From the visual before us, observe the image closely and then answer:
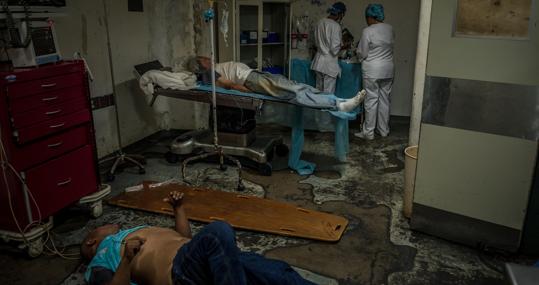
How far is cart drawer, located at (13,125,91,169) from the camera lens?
2.55 metres

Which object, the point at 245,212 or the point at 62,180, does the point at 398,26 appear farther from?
the point at 62,180

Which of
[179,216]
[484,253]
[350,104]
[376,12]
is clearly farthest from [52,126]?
[376,12]

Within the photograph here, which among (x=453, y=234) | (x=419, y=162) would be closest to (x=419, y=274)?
(x=453, y=234)

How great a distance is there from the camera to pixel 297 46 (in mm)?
6070

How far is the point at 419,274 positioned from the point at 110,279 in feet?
5.62

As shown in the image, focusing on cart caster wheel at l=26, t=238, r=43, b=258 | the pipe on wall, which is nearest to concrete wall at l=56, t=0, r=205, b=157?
cart caster wheel at l=26, t=238, r=43, b=258

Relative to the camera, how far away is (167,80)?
396cm

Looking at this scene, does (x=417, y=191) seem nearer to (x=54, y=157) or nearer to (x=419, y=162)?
(x=419, y=162)

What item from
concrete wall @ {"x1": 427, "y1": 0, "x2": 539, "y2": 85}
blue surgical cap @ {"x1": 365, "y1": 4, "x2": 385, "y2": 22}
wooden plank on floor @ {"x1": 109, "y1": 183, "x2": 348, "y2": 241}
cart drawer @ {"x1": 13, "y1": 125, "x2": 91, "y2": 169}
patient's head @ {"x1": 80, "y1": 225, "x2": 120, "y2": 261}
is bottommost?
wooden plank on floor @ {"x1": 109, "y1": 183, "x2": 348, "y2": 241}

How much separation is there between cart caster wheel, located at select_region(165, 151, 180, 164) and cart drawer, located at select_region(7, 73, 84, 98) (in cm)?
150

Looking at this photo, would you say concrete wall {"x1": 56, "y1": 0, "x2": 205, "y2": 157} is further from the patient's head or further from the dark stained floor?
the patient's head

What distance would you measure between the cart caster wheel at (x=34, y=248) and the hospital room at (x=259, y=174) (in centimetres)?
1

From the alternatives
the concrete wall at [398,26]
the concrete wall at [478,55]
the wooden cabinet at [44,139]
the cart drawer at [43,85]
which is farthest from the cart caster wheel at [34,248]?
the concrete wall at [398,26]

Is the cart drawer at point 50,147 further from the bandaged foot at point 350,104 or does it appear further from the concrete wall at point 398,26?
the concrete wall at point 398,26
